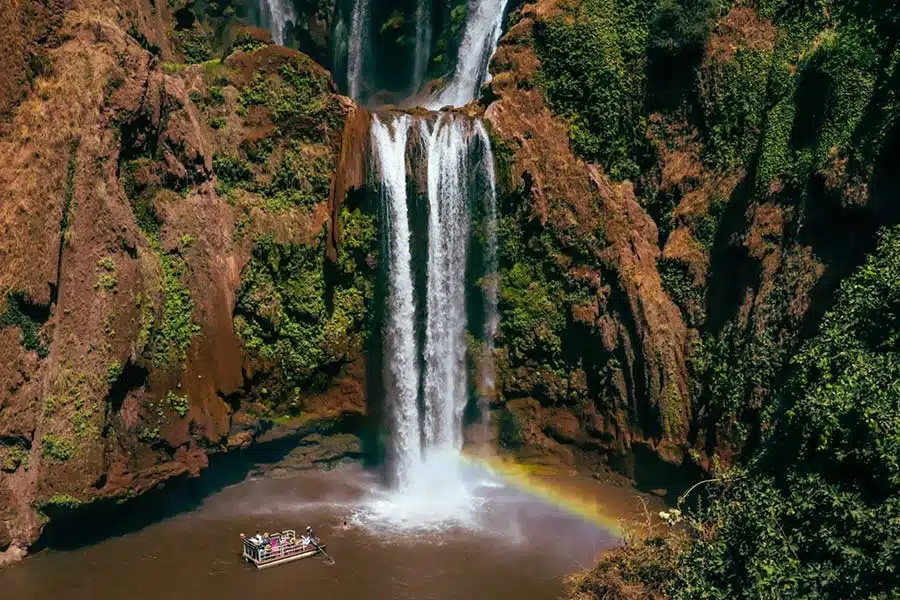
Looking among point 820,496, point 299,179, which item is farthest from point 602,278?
point 820,496

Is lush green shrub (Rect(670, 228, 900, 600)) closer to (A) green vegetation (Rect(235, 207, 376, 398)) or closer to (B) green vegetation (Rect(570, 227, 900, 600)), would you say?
(B) green vegetation (Rect(570, 227, 900, 600))

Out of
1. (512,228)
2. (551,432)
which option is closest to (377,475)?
(551,432)

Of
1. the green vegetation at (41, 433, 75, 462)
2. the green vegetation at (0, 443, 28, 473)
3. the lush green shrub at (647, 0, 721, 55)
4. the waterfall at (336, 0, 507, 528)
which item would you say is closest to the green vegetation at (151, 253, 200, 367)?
the green vegetation at (41, 433, 75, 462)

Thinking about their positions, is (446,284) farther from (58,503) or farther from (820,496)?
(820,496)

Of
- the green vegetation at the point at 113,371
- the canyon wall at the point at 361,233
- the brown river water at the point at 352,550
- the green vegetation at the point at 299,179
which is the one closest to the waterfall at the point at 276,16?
the canyon wall at the point at 361,233

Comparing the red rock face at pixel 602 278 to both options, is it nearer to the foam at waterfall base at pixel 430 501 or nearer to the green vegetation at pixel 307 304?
the foam at waterfall base at pixel 430 501

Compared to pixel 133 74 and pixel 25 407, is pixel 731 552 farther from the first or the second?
pixel 133 74
